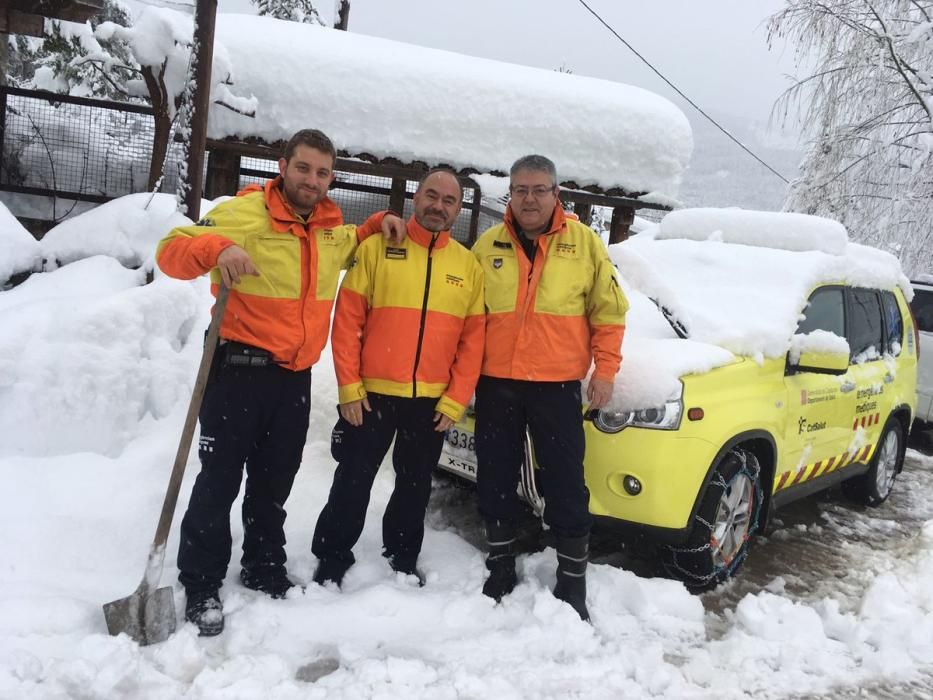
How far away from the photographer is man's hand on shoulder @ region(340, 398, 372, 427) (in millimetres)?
3189

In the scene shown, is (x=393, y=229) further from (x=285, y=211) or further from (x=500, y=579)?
(x=500, y=579)

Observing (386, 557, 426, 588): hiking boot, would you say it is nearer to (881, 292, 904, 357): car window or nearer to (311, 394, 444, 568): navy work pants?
(311, 394, 444, 568): navy work pants

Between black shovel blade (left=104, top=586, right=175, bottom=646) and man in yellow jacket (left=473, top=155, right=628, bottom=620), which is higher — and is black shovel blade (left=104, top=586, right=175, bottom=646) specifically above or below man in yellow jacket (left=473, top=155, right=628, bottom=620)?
below

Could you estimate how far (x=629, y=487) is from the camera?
11.3 ft

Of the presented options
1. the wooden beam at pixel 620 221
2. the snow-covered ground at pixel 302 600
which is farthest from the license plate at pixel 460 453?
the wooden beam at pixel 620 221

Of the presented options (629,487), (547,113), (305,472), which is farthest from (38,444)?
(547,113)

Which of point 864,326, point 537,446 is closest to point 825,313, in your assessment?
point 864,326

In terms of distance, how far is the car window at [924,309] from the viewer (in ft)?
26.4

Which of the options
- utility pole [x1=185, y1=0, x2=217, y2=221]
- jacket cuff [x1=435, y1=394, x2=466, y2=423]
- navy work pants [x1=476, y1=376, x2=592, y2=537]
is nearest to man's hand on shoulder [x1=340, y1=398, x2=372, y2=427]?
jacket cuff [x1=435, y1=394, x2=466, y2=423]

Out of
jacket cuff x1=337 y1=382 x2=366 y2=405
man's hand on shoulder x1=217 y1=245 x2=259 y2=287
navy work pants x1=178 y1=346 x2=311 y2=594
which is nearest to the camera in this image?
man's hand on shoulder x1=217 y1=245 x2=259 y2=287

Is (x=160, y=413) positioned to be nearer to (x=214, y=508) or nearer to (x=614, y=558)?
(x=214, y=508)

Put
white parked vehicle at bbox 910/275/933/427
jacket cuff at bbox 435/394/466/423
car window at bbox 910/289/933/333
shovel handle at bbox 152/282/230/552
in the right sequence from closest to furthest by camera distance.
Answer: shovel handle at bbox 152/282/230/552 < jacket cuff at bbox 435/394/466/423 < white parked vehicle at bbox 910/275/933/427 < car window at bbox 910/289/933/333

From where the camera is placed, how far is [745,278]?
4.53 metres

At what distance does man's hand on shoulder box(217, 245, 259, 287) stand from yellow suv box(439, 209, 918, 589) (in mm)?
1569
